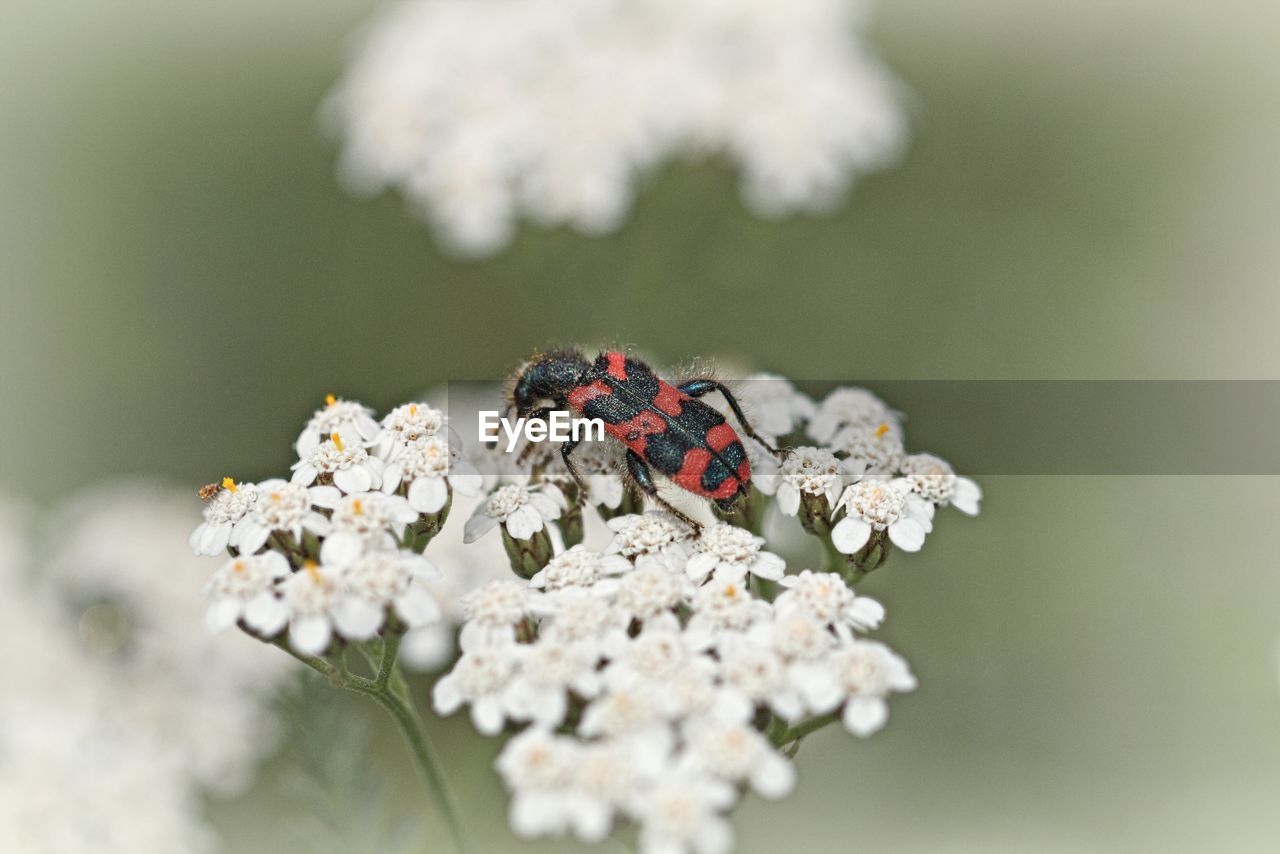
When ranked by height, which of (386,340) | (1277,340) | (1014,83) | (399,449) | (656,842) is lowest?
(656,842)

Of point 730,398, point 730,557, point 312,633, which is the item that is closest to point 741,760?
point 730,557

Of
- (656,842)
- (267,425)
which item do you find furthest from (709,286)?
(656,842)

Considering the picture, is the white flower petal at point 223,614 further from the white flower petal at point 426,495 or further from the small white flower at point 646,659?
the small white flower at point 646,659

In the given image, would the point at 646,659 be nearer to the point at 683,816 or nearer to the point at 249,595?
the point at 683,816

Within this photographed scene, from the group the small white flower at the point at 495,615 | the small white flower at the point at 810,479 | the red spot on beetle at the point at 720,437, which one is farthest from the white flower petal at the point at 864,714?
the red spot on beetle at the point at 720,437

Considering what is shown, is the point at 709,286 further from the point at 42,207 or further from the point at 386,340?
the point at 42,207

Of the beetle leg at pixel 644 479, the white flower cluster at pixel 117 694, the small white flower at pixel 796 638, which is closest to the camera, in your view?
the small white flower at pixel 796 638
